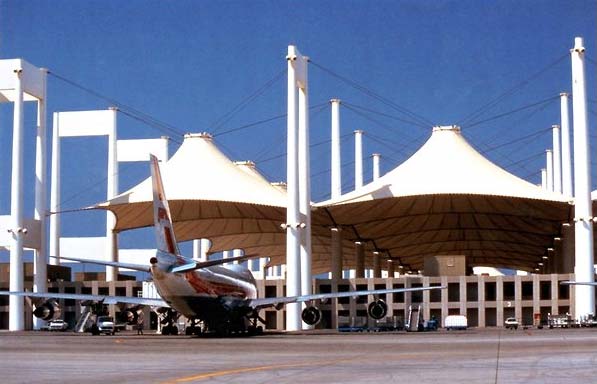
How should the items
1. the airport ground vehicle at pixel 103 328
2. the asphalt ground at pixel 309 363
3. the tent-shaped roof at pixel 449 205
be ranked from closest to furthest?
the asphalt ground at pixel 309 363 → the airport ground vehicle at pixel 103 328 → the tent-shaped roof at pixel 449 205

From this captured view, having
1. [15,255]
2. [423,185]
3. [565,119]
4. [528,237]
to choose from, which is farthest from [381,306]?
[528,237]

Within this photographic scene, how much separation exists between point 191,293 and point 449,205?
44534 millimetres

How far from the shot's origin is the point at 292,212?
254 feet

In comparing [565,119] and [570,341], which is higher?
[565,119]

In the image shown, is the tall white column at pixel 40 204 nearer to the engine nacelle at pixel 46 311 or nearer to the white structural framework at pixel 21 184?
the white structural framework at pixel 21 184

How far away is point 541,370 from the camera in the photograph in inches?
1101

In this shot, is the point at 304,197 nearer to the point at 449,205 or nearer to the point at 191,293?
the point at 449,205

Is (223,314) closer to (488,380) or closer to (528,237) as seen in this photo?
(488,380)

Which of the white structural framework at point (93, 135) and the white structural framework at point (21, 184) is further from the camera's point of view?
the white structural framework at point (93, 135)

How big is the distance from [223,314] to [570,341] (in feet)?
65.4

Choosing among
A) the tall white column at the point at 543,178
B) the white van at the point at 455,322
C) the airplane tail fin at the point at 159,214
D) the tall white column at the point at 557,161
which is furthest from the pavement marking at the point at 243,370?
the tall white column at the point at 543,178

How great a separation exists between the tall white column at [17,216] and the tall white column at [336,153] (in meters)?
34.0

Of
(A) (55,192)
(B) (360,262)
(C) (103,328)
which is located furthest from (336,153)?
(C) (103,328)

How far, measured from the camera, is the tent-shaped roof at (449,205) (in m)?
83.4
